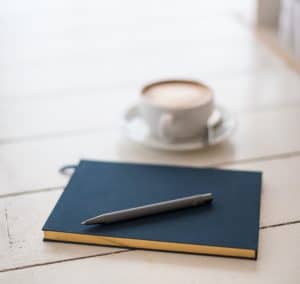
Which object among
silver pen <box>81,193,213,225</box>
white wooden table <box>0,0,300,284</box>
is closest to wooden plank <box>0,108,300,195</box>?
white wooden table <box>0,0,300,284</box>

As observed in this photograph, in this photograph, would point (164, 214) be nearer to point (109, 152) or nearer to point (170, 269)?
point (170, 269)

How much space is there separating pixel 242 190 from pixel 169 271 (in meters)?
0.15

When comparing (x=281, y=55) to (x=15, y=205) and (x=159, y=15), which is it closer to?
(x=159, y=15)

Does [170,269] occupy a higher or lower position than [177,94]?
lower

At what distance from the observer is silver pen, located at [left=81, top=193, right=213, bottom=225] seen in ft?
1.94

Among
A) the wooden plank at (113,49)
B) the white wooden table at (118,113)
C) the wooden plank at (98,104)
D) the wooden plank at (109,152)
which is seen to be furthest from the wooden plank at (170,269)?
the wooden plank at (113,49)

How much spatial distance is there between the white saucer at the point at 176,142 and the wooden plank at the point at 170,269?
0.68 feet

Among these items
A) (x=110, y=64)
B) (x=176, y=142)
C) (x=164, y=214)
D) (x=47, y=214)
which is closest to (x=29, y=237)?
(x=47, y=214)

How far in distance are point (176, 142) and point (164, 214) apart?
167 millimetres

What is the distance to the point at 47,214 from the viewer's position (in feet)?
2.09

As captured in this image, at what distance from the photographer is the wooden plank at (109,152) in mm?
717

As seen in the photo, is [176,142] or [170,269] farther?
[176,142]

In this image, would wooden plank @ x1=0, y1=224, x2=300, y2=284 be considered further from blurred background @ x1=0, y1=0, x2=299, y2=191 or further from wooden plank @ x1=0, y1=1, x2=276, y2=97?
wooden plank @ x1=0, y1=1, x2=276, y2=97

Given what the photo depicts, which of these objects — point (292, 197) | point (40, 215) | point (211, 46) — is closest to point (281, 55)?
point (211, 46)
